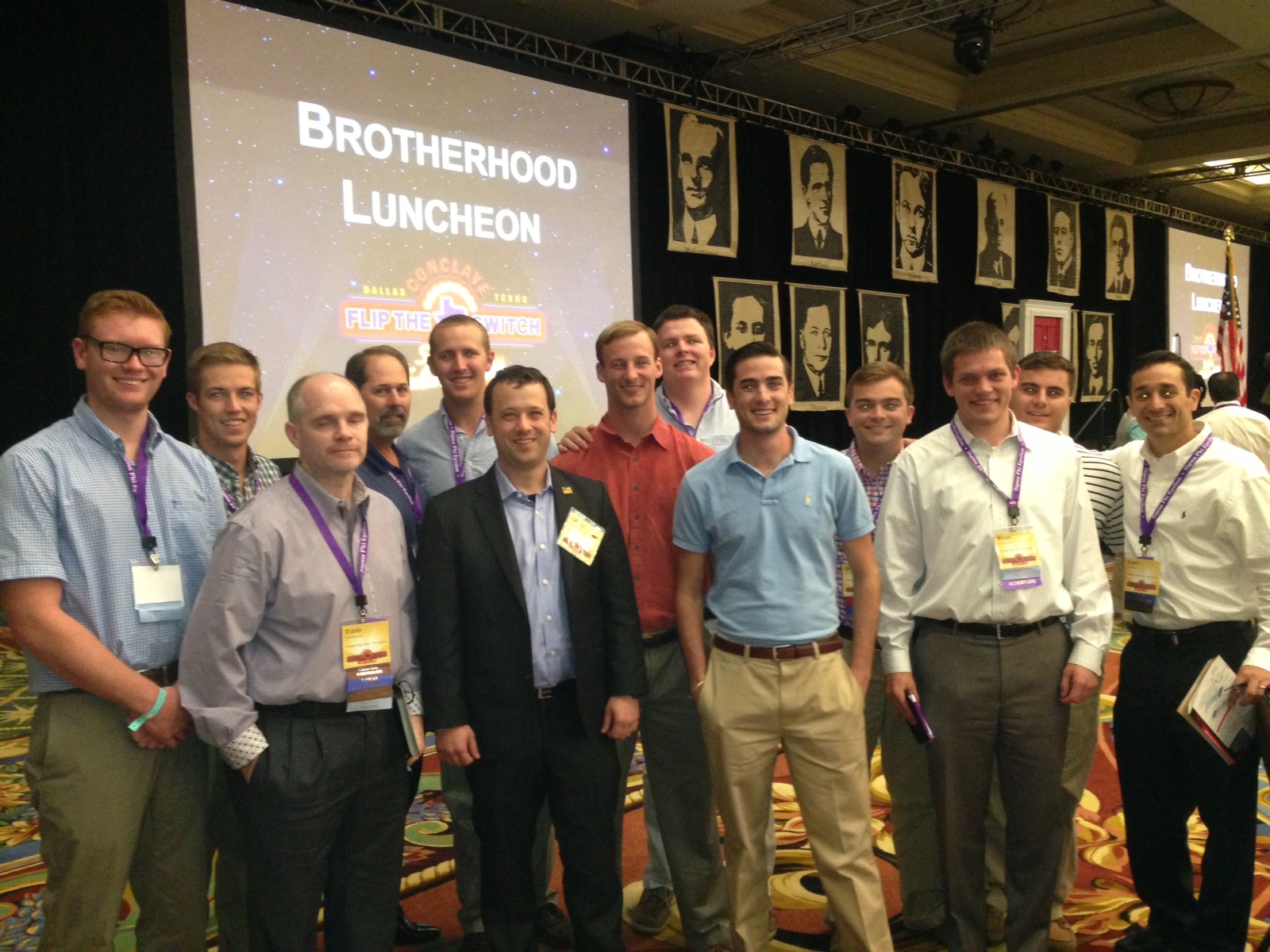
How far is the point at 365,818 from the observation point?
7.24 feet

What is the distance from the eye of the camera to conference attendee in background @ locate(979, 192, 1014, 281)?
10.7 m

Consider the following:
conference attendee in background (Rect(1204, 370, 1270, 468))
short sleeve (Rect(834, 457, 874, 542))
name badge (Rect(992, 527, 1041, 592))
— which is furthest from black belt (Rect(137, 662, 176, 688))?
conference attendee in background (Rect(1204, 370, 1270, 468))

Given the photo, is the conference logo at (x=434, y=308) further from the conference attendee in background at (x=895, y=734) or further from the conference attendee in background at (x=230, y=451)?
the conference attendee in background at (x=895, y=734)

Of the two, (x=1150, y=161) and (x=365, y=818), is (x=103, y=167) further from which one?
(x=1150, y=161)

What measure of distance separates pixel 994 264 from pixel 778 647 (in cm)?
950

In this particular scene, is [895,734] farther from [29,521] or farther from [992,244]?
[992,244]

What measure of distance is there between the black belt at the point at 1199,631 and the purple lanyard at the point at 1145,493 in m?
0.22

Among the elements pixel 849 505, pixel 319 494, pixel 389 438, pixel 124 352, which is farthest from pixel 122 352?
pixel 849 505

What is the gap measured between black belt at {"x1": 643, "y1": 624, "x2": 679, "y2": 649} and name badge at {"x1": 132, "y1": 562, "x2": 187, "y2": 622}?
1.15 m

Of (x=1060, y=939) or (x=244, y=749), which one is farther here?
(x=1060, y=939)

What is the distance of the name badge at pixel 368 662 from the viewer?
2.13 metres

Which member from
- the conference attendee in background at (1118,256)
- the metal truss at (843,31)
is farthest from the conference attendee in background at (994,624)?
the conference attendee in background at (1118,256)

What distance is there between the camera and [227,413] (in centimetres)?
263

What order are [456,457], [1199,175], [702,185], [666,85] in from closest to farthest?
[456,457]
[666,85]
[702,185]
[1199,175]
